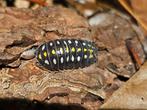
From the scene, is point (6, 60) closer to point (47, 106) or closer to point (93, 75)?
point (47, 106)

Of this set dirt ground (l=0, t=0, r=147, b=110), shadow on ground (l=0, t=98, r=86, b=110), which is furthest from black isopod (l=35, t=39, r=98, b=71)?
shadow on ground (l=0, t=98, r=86, b=110)

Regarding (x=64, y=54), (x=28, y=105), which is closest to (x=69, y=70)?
(x=64, y=54)

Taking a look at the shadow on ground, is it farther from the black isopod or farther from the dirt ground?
the black isopod

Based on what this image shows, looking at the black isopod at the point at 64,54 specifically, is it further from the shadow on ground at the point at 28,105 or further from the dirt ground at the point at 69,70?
the shadow on ground at the point at 28,105

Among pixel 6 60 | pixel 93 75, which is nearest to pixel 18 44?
pixel 6 60

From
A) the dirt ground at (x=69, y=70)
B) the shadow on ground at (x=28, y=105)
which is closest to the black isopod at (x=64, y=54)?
the dirt ground at (x=69, y=70)

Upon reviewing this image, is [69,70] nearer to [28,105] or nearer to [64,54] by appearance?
[64,54]
